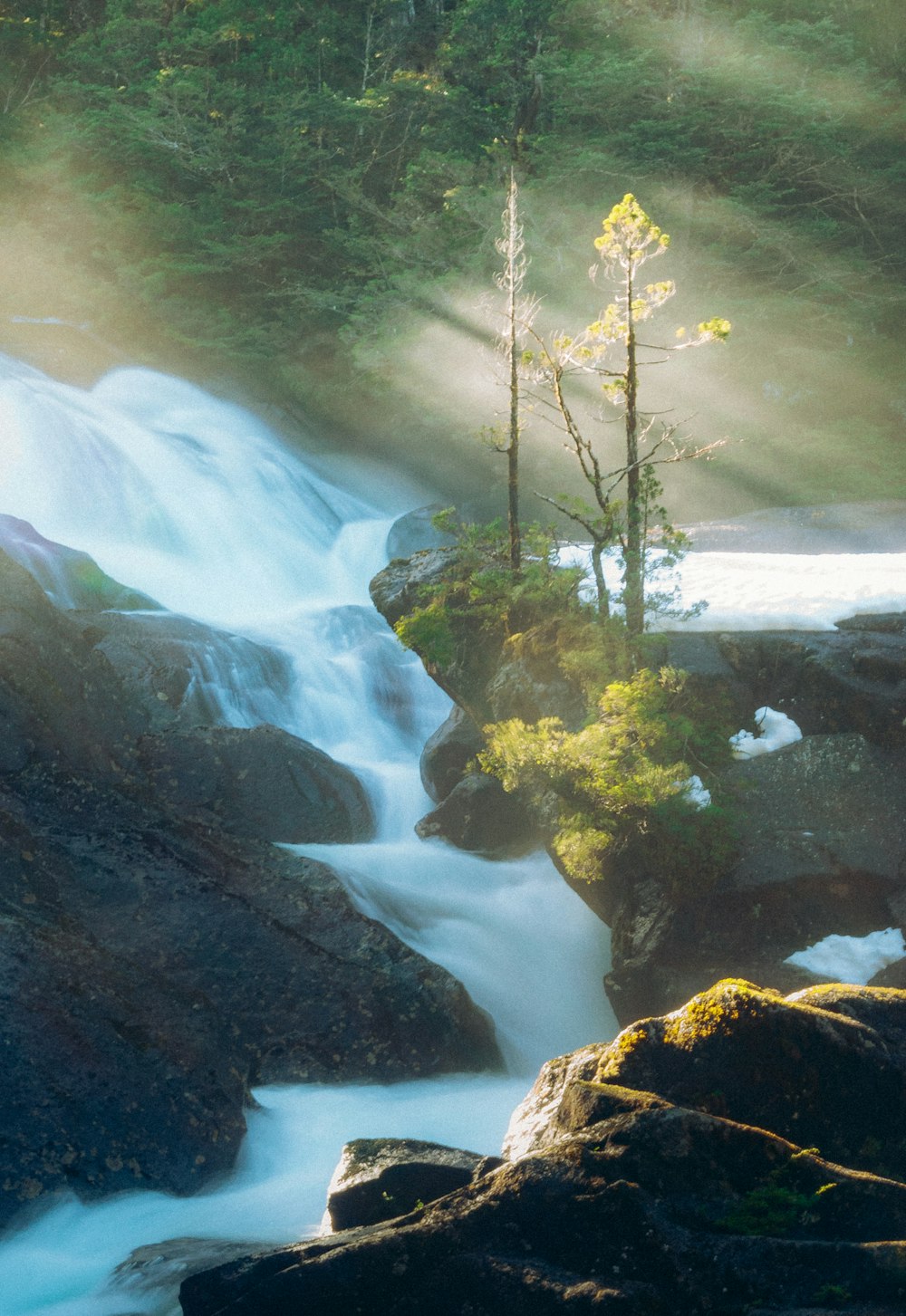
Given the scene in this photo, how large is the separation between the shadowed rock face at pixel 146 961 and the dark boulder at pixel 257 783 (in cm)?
5

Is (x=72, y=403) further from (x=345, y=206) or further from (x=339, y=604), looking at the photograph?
(x=345, y=206)

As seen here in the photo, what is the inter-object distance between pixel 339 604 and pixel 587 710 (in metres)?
11.5

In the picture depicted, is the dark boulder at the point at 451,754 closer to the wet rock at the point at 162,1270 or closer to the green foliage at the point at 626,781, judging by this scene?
the green foliage at the point at 626,781

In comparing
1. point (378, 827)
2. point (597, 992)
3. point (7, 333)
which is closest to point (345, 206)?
point (7, 333)

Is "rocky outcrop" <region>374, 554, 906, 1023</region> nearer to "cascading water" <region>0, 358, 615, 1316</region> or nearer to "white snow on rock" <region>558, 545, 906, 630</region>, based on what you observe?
"white snow on rock" <region>558, 545, 906, 630</region>

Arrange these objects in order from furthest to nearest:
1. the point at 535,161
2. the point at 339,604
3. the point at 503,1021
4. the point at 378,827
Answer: the point at 535,161 < the point at 339,604 < the point at 378,827 < the point at 503,1021

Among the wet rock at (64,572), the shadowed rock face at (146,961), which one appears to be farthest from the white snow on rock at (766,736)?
the wet rock at (64,572)

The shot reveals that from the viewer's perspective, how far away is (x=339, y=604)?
77.2 feet

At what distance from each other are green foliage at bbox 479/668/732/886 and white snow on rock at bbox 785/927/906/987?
1174 millimetres

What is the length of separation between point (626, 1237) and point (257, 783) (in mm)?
9638

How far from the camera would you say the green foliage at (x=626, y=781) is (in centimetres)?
1117

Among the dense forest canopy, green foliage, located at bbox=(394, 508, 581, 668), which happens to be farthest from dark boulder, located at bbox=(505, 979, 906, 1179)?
the dense forest canopy

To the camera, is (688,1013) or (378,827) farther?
(378,827)

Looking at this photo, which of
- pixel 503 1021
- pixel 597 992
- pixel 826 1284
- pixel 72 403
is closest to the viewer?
pixel 826 1284
